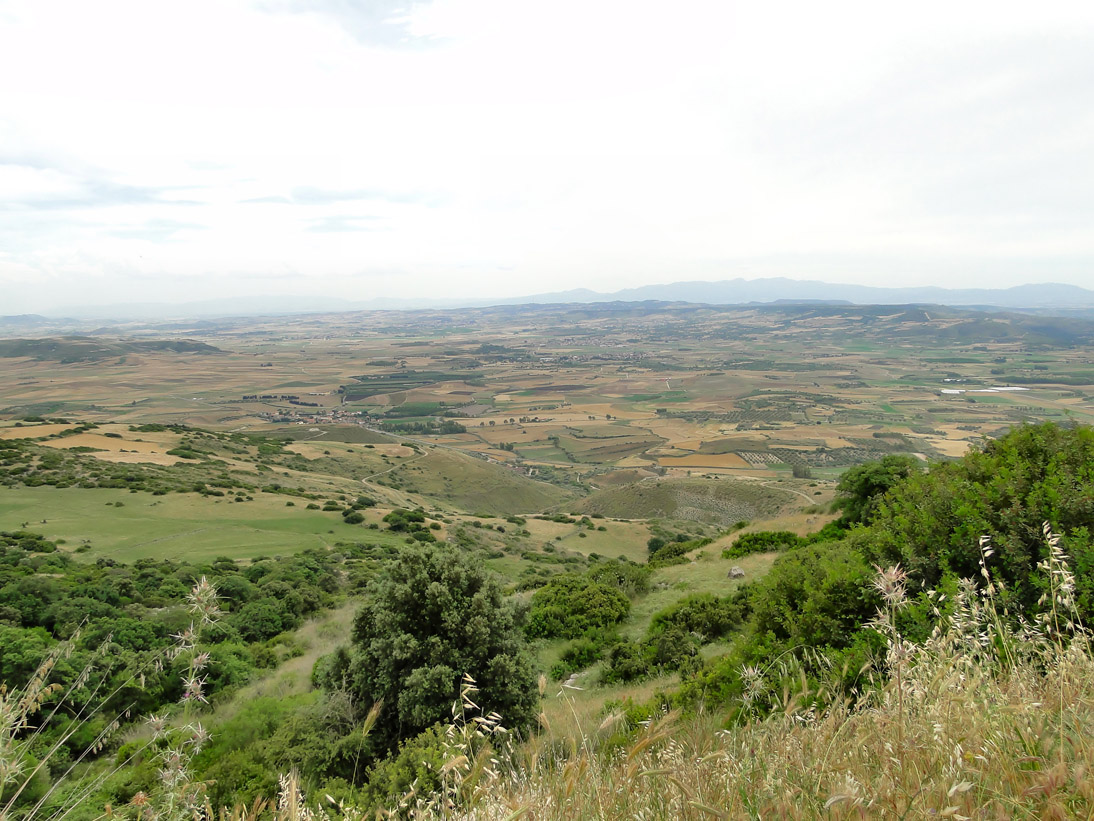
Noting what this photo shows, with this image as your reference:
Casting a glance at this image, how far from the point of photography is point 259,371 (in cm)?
16538

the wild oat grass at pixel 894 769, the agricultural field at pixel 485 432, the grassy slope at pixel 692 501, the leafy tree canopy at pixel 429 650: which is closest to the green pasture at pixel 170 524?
the agricultural field at pixel 485 432

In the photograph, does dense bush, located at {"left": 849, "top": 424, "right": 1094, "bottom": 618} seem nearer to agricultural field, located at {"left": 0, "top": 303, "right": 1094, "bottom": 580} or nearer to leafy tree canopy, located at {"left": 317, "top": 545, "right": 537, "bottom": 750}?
leafy tree canopy, located at {"left": 317, "top": 545, "right": 537, "bottom": 750}

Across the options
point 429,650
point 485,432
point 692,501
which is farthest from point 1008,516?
point 485,432

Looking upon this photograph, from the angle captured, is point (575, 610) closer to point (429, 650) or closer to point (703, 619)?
point (703, 619)

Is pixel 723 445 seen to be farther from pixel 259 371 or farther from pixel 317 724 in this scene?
pixel 259 371

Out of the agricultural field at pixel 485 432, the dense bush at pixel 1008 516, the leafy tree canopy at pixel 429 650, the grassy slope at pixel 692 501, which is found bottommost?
the grassy slope at pixel 692 501

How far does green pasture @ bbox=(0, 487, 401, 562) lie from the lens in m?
21.4

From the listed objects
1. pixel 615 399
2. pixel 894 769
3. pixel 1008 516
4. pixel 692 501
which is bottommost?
pixel 692 501

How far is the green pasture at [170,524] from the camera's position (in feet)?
70.1

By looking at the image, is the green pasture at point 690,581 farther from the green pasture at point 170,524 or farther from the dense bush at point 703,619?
the green pasture at point 170,524

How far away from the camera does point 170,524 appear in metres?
25.0

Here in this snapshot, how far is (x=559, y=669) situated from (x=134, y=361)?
211 meters

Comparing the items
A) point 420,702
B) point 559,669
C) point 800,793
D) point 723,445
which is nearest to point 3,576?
point 420,702

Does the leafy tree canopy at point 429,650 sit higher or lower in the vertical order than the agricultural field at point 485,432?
higher
